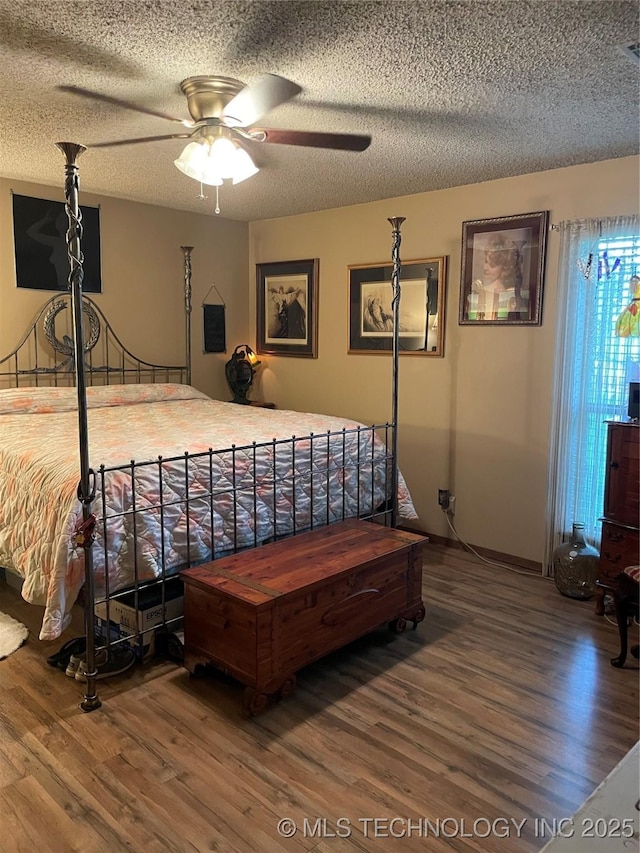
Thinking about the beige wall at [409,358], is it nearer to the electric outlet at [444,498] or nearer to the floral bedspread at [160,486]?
the electric outlet at [444,498]

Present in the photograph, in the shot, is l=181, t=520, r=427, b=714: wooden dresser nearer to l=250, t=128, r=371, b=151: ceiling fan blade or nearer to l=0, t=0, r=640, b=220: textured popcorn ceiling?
l=250, t=128, r=371, b=151: ceiling fan blade

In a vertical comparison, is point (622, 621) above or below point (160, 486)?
below

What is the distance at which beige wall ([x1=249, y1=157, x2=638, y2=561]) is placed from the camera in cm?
386

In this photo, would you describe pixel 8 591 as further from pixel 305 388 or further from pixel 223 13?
pixel 223 13

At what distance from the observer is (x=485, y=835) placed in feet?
6.17

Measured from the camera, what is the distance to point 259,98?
224cm

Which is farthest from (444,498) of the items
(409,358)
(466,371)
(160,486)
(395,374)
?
(160,486)

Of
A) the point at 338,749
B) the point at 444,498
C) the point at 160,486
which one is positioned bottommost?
the point at 338,749

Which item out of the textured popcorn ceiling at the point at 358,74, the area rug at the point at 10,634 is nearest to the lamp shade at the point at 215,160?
the textured popcorn ceiling at the point at 358,74

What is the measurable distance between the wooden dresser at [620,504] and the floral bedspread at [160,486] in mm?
1135

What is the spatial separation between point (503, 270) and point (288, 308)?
205cm

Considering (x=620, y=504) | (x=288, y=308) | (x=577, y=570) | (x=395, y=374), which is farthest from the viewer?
(x=288, y=308)

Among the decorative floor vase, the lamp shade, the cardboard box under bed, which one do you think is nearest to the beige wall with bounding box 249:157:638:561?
the decorative floor vase

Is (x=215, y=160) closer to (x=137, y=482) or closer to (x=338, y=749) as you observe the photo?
(x=137, y=482)
